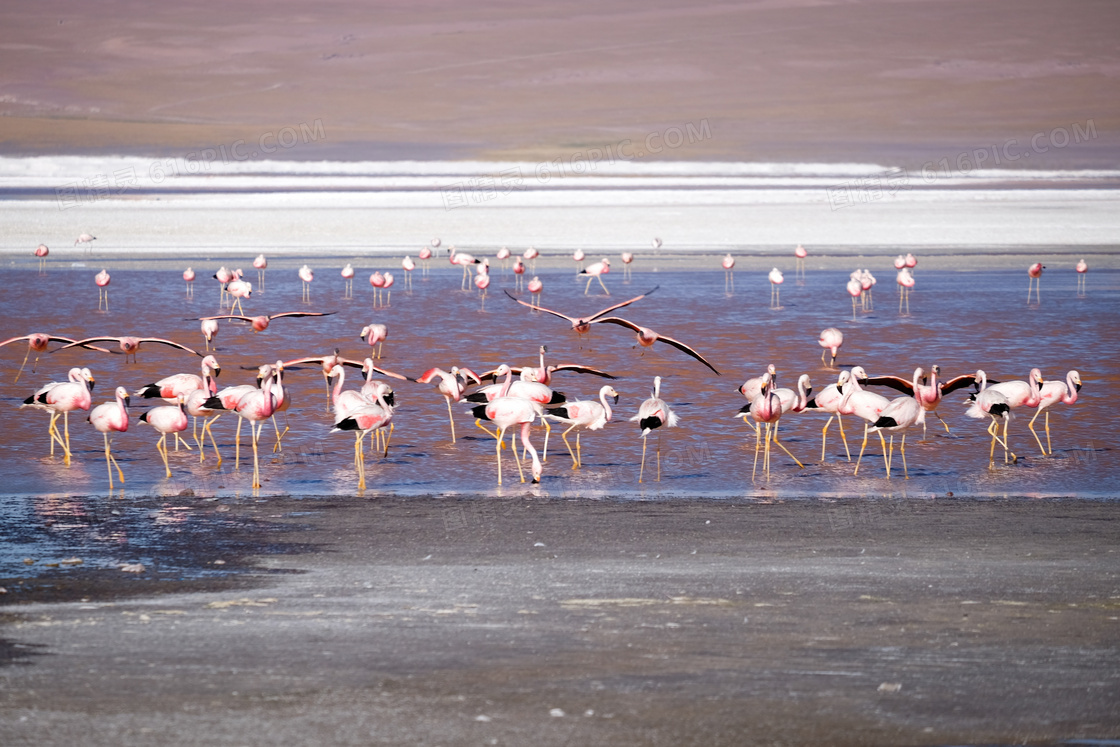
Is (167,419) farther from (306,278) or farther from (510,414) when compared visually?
(306,278)

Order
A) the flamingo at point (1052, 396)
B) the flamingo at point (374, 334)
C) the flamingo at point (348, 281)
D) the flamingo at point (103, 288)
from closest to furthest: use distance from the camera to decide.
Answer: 1. the flamingo at point (1052, 396)
2. the flamingo at point (374, 334)
3. the flamingo at point (103, 288)
4. the flamingo at point (348, 281)

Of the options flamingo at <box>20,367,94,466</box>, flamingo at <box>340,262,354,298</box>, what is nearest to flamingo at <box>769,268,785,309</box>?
flamingo at <box>340,262,354,298</box>

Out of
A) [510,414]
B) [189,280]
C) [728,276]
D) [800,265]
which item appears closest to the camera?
[510,414]

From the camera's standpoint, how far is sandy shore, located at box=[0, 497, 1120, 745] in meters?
5.29

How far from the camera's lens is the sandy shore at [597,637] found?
17.4 feet

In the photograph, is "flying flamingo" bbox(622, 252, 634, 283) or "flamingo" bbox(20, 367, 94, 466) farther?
"flying flamingo" bbox(622, 252, 634, 283)

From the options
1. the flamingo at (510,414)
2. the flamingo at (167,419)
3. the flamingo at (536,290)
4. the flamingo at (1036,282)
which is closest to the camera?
the flamingo at (167,419)

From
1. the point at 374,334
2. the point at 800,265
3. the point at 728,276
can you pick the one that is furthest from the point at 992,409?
the point at 800,265

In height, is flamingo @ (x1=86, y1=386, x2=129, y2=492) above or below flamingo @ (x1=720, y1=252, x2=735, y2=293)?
below

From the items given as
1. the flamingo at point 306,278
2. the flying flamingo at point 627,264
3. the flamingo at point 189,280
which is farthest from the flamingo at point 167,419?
the flying flamingo at point 627,264

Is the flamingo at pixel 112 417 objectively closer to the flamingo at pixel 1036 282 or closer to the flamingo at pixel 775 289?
the flamingo at pixel 775 289

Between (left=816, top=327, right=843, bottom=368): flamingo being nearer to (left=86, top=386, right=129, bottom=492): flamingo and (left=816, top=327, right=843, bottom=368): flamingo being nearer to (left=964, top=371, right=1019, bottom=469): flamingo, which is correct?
(left=964, top=371, right=1019, bottom=469): flamingo

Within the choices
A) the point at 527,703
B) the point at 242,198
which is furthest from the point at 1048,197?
the point at 527,703

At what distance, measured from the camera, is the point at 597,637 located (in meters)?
6.27
